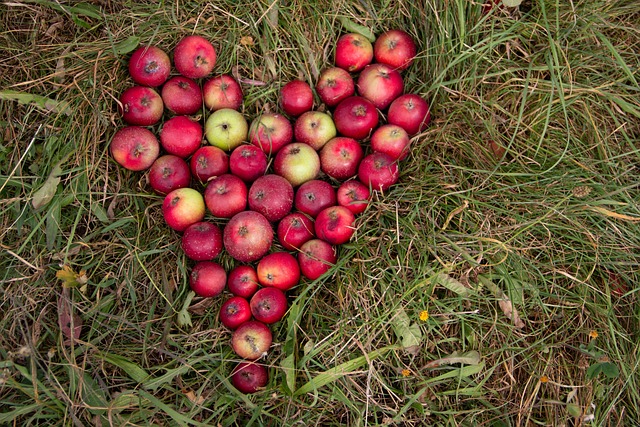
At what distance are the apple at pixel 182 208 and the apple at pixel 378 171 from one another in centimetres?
109

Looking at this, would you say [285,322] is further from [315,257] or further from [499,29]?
[499,29]

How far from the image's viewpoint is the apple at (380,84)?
3.41 meters

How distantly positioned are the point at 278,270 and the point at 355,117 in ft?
3.71

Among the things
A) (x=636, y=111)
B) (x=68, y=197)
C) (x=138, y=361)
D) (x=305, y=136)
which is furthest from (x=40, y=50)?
(x=636, y=111)

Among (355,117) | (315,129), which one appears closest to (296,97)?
(315,129)

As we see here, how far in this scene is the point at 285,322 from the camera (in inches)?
124

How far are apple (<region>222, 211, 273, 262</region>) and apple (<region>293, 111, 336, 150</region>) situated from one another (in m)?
0.64

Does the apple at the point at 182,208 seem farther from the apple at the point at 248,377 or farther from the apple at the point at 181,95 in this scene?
the apple at the point at 248,377

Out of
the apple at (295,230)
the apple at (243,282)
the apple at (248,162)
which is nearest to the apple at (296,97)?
the apple at (248,162)

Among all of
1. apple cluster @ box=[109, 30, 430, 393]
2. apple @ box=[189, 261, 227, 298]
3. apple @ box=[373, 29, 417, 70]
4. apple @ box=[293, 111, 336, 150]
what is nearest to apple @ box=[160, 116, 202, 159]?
apple cluster @ box=[109, 30, 430, 393]

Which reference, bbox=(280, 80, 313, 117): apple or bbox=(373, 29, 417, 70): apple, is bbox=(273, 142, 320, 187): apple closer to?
bbox=(280, 80, 313, 117): apple

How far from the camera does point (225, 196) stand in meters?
→ 3.18

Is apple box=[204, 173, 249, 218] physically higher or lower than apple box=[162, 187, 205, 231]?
higher

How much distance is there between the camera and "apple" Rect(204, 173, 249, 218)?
3.19 metres
